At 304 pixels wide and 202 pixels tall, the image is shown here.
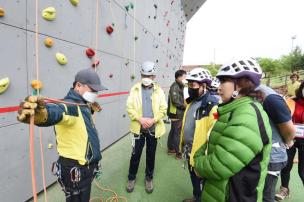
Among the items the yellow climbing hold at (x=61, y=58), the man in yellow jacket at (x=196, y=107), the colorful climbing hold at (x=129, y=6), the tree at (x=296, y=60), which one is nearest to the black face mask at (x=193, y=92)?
the man in yellow jacket at (x=196, y=107)

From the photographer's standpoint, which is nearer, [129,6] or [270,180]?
[270,180]

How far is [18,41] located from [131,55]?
3.73 m

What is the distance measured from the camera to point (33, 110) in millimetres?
1284

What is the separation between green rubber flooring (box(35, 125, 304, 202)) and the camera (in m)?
3.39

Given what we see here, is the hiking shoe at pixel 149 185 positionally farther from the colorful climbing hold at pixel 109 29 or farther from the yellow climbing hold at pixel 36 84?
the colorful climbing hold at pixel 109 29

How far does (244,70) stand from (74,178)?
1.57 m

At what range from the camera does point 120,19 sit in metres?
5.26

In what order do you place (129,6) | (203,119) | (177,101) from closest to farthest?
(203,119) < (177,101) < (129,6)

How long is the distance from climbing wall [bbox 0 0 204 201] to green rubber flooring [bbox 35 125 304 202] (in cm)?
39

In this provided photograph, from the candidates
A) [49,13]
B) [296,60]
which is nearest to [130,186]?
[49,13]

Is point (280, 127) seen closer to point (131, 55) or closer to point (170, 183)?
point (170, 183)

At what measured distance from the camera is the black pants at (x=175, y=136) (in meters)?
5.05

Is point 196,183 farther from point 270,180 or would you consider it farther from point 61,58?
point 61,58

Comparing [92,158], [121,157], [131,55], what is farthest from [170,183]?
[131,55]
